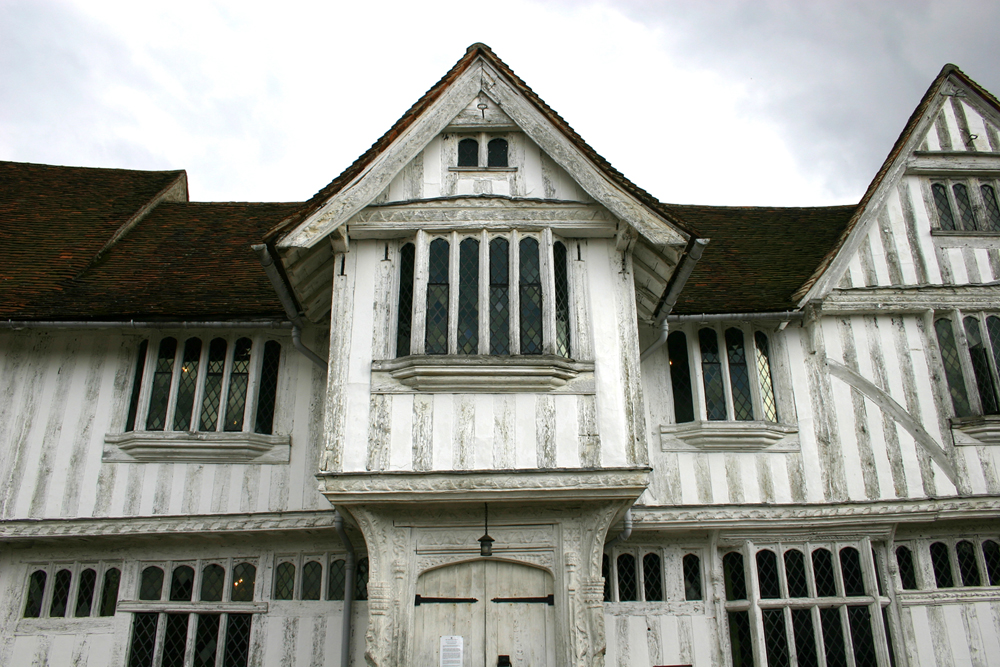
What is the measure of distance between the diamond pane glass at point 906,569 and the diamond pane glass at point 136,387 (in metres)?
10.2

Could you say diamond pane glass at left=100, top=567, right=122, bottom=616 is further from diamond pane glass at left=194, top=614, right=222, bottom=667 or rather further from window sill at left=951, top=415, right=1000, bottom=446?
window sill at left=951, top=415, right=1000, bottom=446

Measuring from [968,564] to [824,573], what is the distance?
199 cm

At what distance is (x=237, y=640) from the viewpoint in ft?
30.1

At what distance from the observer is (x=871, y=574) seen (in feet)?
30.2

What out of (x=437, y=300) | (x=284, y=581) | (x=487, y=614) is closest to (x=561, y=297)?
(x=437, y=300)

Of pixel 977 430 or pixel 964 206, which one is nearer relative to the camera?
pixel 977 430

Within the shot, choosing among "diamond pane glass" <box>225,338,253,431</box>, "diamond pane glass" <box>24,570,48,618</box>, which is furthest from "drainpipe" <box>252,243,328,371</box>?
"diamond pane glass" <box>24,570,48,618</box>

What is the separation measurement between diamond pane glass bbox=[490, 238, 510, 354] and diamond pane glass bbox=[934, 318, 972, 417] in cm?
646

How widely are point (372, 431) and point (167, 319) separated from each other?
153 inches

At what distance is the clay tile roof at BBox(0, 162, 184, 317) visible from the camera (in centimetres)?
1084

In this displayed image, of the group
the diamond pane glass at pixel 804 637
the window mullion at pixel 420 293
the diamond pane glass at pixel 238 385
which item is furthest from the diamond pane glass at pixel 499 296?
the diamond pane glass at pixel 804 637

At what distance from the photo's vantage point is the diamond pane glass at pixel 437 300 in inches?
316

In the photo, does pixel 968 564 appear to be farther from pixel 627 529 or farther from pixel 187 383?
pixel 187 383

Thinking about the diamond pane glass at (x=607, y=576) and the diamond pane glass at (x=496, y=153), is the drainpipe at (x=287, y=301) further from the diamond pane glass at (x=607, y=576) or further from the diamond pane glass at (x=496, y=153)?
the diamond pane glass at (x=607, y=576)
